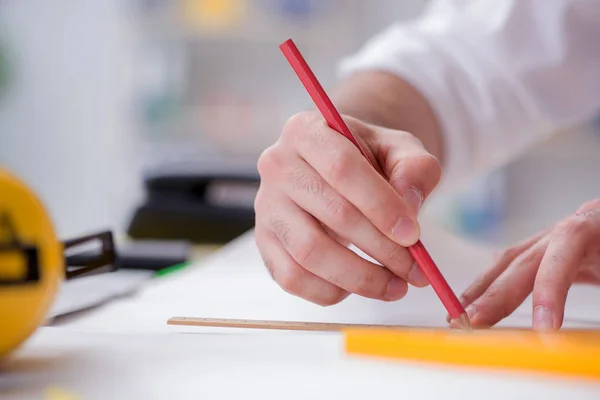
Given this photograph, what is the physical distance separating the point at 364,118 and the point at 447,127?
0.79ft

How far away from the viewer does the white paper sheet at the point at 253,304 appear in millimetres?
641

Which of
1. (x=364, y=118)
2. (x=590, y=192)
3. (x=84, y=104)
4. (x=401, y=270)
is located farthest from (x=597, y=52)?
(x=84, y=104)

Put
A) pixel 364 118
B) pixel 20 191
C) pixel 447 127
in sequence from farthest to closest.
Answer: pixel 447 127
pixel 364 118
pixel 20 191

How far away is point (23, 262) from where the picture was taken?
39 centimetres

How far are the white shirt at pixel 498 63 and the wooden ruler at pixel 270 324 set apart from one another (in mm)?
474

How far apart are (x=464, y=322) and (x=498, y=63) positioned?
0.59 m

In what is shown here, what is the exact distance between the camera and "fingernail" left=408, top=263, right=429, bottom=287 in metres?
0.60

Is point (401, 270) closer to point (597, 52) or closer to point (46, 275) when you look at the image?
point (46, 275)

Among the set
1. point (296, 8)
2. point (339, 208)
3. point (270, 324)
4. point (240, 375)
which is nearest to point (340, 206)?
point (339, 208)

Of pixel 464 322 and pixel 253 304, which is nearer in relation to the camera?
pixel 464 322

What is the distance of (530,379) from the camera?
40cm

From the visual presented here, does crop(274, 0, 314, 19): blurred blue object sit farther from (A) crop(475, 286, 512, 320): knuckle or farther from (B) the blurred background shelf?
(A) crop(475, 286, 512, 320): knuckle

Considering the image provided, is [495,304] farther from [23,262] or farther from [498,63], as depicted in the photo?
[498,63]

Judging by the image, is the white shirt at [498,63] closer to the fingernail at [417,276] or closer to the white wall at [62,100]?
the fingernail at [417,276]
